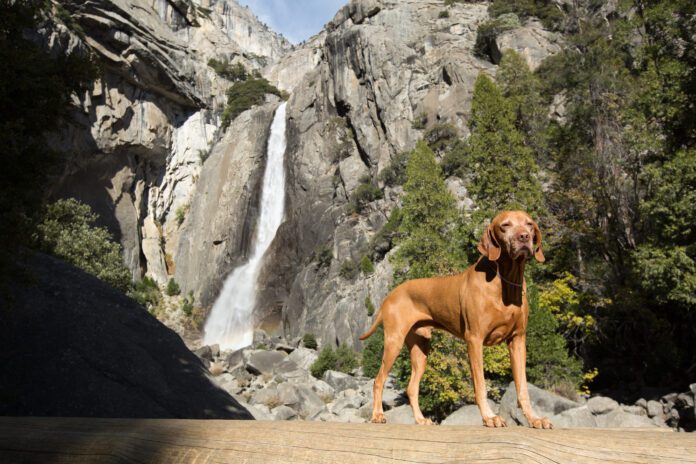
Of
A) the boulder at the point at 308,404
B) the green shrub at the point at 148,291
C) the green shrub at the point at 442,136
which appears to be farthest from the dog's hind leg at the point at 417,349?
the green shrub at the point at 148,291

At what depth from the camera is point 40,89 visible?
6.75m

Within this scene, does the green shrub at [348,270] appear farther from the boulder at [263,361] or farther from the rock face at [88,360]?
the rock face at [88,360]

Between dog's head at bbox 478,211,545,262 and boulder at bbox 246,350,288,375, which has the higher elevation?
dog's head at bbox 478,211,545,262

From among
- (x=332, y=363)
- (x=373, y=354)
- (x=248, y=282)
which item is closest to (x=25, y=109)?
(x=373, y=354)

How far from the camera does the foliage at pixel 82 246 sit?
25.9 meters

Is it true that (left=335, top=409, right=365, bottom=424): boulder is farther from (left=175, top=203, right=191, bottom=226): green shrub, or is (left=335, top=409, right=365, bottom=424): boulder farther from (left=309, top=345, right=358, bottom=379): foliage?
(left=175, top=203, right=191, bottom=226): green shrub

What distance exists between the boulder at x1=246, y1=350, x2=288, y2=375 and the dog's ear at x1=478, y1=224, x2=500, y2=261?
82.1 feet

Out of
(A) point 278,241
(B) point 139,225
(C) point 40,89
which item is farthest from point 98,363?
(B) point 139,225

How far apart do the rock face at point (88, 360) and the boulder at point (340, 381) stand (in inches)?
638

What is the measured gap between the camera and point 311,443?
5.32 feet

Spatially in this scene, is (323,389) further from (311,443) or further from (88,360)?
(311,443)

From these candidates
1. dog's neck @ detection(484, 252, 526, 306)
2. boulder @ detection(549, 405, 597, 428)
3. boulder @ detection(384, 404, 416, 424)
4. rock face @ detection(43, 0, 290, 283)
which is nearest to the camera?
dog's neck @ detection(484, 252, 526, 306)

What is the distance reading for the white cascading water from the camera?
131 feet

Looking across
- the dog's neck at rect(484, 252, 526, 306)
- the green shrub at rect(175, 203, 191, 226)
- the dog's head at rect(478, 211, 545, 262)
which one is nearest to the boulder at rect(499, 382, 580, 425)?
the dog's neck at rect(484, 252, 526, 306)
